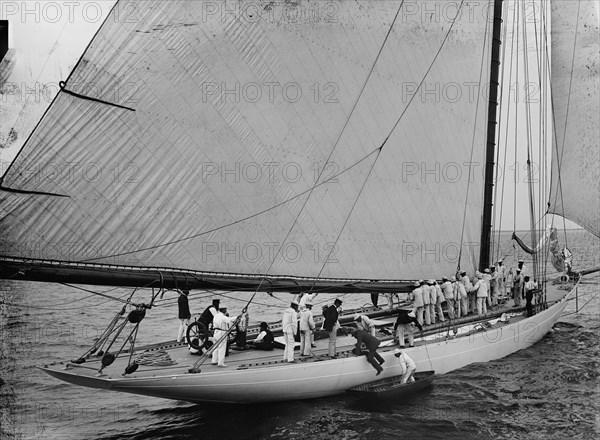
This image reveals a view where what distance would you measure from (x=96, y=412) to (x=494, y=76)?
56.5 feet

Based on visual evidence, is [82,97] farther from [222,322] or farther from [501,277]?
[501,277]

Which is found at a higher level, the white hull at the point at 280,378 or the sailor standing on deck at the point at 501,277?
the sailor standing on deck at the point at 501,277

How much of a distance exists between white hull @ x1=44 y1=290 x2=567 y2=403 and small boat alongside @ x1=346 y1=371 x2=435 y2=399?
21 cm

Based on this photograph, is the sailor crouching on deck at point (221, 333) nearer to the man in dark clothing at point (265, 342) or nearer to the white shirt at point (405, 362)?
the man in dark clothing at point (265, 342)

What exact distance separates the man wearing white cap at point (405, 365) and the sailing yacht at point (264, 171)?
1.19ft

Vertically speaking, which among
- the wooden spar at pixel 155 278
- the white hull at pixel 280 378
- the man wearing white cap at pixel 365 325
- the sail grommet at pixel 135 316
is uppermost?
the wooden spar at pixel 155 278

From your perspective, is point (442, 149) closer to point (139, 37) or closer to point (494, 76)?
point (494, 76)

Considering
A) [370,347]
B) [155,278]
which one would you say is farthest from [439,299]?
[155,278]

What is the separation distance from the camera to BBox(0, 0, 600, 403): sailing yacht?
1449 centimetres

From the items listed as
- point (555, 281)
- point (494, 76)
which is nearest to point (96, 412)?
point (494, 76)

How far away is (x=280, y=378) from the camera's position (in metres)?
16.6

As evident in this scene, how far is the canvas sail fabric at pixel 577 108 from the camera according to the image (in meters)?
27.3

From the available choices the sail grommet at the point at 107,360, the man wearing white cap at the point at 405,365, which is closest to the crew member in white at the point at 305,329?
the man wearing white cap at the point at 405,365

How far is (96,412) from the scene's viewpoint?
18.5m
